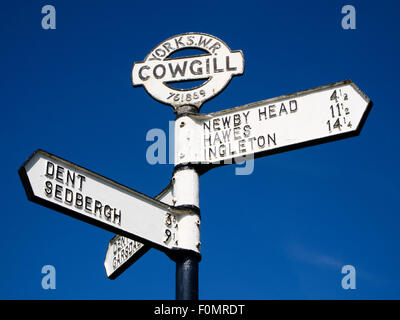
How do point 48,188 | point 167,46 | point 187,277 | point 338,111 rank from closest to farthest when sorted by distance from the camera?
point 48,188 < point 187,277 < point 338,111 < point 167,46

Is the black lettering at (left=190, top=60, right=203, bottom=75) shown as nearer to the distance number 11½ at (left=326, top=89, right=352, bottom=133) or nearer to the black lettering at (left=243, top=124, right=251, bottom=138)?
the black lettering at (left=243, top=124, right=251, bottom=138)

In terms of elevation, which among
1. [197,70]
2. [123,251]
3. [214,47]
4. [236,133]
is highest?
[214,47]

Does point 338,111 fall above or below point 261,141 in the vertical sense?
above

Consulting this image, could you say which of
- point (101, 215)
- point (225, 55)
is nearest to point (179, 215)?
point (101, 215)

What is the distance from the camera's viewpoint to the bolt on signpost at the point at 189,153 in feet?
15.5

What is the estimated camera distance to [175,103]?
5.68 m

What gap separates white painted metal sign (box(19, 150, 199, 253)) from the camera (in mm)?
4590

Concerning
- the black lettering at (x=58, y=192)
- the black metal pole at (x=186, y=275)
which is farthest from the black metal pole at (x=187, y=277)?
the black lettering at (x=58, y=192)

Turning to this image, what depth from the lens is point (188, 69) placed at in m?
5.79

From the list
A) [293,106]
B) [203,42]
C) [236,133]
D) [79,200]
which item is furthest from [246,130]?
[79,200]

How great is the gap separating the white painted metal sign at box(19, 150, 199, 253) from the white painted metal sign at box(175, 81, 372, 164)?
529 millimetres

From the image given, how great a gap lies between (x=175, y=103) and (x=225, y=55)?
1.84ft

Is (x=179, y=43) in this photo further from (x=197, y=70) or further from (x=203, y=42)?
(x=197, y=70)

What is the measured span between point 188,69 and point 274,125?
0.97m
